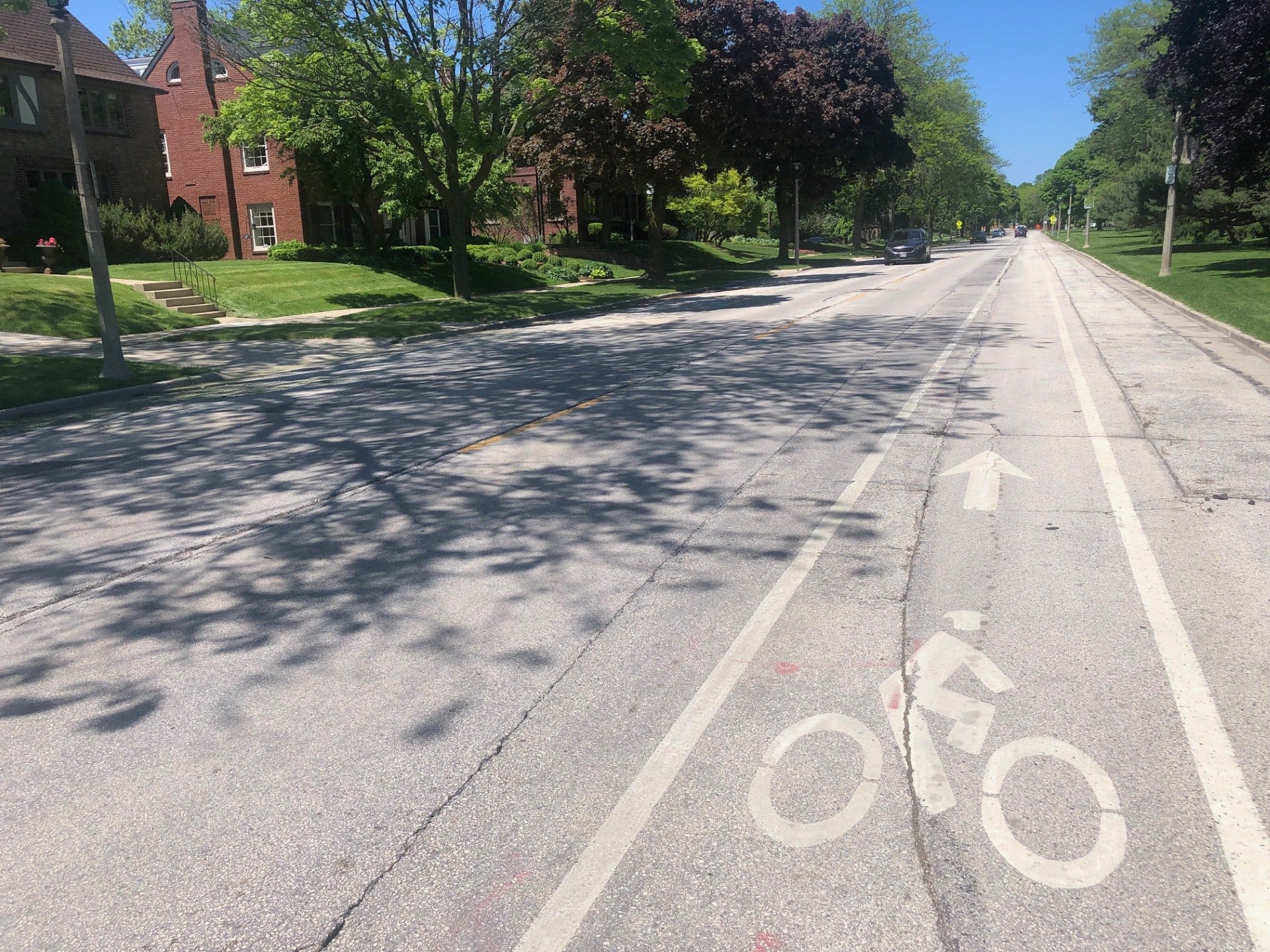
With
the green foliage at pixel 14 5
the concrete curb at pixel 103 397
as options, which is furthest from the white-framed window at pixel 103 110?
the concrete curb at pixel 103 397

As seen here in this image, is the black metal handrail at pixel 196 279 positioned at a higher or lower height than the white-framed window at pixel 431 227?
lower

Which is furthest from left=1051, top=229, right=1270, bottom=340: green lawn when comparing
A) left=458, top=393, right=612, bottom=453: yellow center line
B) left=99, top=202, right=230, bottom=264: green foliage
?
left=99, top=202, right=230, bottom=264: green foliage

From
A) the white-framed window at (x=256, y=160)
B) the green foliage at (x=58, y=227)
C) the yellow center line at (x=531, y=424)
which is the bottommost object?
the yellow center line at (x=531, y=424)

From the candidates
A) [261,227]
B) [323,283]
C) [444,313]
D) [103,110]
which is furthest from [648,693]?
[261,227]

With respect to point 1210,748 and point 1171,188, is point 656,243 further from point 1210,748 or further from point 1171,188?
point 1210,748

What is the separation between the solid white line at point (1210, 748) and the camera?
113 inches

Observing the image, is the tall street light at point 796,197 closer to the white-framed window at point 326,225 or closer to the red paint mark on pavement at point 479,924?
the white-framed window at point 326,225

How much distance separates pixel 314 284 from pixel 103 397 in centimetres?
1564

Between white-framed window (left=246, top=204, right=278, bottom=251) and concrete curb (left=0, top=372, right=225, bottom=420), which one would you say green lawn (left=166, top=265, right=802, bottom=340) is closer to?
concrete curb (left=0, top=372, right=225, bottom=420)

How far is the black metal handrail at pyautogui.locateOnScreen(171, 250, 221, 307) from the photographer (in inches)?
1013

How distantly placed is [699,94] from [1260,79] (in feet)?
60.5

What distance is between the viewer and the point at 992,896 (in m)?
2.86

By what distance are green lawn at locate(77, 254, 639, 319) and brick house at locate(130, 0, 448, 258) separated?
5590 mm

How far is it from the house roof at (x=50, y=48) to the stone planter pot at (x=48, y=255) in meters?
5.27
